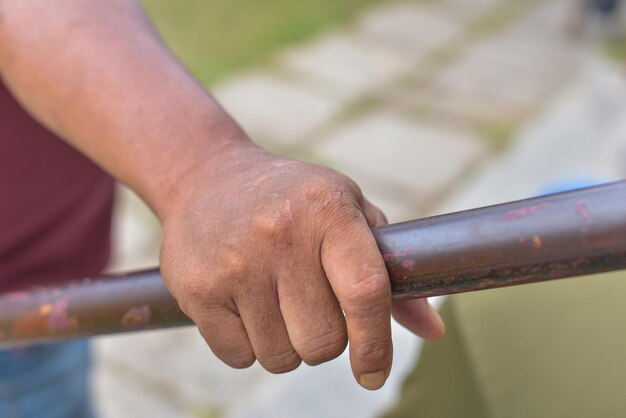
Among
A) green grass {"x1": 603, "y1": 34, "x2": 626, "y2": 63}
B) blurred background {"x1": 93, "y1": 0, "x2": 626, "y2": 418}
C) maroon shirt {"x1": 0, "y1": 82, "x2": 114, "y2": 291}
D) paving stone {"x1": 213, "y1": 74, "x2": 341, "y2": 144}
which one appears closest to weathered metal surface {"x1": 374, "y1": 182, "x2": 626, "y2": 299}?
maroon shirt {"x1": 0, "y1": 82, "x2": 114, "y2": 291}

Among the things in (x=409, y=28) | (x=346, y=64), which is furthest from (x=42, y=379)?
(x=409, y=28)

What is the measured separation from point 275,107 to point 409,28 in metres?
1.41

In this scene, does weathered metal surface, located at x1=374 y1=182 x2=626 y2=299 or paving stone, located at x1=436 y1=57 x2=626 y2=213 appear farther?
paving stone, located at x1=436 y1=57 x2=626 y2=213

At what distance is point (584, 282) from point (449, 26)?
4.04 meters

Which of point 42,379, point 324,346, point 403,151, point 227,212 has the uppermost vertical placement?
point 227,212

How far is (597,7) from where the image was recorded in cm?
478

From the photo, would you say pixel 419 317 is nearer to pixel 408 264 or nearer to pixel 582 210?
pixel 408 264

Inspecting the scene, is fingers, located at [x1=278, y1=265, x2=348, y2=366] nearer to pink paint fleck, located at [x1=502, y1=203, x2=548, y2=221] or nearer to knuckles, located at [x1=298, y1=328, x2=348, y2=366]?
knuckles, located at [x1=298, y1=328, x2=348, y2=366]

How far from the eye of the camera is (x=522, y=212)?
0.65 meters

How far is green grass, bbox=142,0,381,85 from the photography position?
4.46m

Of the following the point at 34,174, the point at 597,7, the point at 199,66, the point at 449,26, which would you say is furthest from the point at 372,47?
the point at 34,174

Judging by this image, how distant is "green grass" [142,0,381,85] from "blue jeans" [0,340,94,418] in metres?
2.70

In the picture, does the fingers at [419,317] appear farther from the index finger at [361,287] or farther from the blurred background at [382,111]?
the blurred background at [382,111]

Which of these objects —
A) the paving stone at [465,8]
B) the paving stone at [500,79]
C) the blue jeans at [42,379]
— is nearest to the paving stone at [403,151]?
the paving stone at [500,79]
